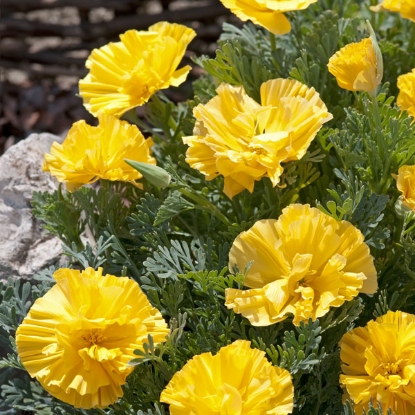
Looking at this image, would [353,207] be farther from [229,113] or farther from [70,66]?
[70,66]

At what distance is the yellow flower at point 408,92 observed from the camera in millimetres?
1169

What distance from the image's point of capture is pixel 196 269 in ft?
3.64

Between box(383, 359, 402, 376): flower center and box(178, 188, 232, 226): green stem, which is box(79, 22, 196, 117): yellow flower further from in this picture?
box(383, 359, 402, 376): flower center

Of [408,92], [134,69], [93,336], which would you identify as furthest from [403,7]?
[93,336]

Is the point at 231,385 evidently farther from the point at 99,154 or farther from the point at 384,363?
the point at 99,154

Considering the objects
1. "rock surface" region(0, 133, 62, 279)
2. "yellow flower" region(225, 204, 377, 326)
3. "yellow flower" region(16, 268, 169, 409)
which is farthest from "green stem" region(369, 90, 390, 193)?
"rock surface" region(0, 133, 62, 279)

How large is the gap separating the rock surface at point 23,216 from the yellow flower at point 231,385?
1.56 feet

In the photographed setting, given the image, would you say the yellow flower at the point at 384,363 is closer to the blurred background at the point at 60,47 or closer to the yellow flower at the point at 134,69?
the yellow flower at the point at 134,69

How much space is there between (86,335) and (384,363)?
14.6 inches

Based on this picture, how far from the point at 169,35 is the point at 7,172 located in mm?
394

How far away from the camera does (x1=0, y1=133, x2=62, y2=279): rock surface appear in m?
1.30

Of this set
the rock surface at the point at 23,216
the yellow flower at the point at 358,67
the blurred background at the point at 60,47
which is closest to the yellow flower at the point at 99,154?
the rock surface at the point at 23,216

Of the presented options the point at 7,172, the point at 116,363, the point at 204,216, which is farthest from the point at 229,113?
the point at 7,172

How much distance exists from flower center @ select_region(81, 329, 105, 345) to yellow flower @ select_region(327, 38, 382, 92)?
0.48 meters
